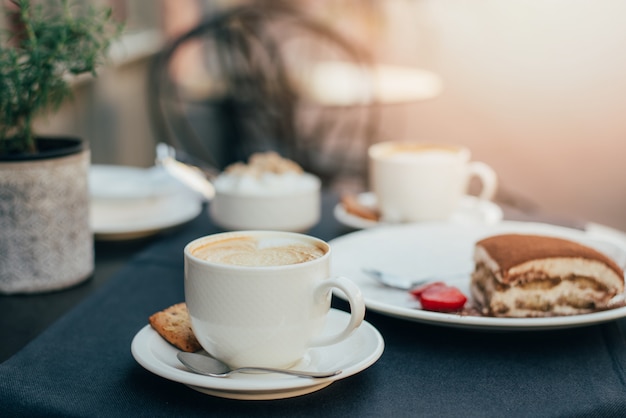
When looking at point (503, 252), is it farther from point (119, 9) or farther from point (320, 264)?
point (119, 9)

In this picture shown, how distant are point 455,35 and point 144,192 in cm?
316

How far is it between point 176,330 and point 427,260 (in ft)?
1.44

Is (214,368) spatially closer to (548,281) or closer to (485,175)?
(548,281)

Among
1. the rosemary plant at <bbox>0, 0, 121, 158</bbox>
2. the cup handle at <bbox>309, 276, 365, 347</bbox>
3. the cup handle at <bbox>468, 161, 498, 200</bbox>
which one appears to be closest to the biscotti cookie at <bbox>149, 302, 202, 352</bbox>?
the cup handle at <bbox>309, 276, 365, 347</bbox>

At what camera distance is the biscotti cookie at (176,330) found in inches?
29.7

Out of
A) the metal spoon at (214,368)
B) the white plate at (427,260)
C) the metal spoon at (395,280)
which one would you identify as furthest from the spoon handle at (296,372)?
the metal spoon at (395,280)

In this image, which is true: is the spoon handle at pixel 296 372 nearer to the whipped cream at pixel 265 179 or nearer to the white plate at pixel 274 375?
the white plate at pixel 274 375

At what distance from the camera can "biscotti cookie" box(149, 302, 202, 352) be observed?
75 centimetres

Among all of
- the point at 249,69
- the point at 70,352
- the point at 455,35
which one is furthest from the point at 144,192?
the point at 455,35

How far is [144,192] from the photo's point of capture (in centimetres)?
130

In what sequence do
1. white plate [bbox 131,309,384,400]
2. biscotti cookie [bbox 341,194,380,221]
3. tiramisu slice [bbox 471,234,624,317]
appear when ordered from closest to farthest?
1. white plate [bbox 131,309,384,400]
2. tiramisu slice [bbox 471,234,624,317]
3. biscotti cookie [bbox 341,194,380,221]

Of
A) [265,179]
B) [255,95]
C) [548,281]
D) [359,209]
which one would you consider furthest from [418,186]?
[255,95]

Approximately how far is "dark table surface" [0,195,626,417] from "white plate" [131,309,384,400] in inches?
0.6

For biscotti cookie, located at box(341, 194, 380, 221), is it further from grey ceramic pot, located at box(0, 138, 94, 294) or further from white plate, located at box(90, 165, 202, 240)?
grey ceramic pot, located at box(0, 138, 94, 294)
